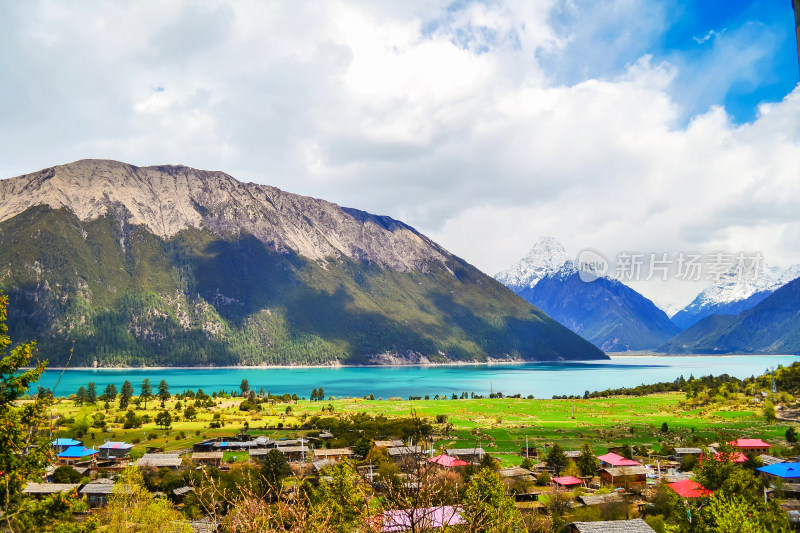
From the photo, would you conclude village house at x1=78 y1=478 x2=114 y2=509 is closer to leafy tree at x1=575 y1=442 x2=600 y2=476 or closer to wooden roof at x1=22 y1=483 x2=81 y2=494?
wooden roof at x1=22 y1=483 x2=81 y2=494

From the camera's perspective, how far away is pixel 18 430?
12938mm

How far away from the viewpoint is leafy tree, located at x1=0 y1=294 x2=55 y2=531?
12695mm

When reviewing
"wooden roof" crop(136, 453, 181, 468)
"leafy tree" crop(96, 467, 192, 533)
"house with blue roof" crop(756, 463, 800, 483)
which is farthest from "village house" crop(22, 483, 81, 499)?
"house with blue roof" crop(756, 463, 800, 483)

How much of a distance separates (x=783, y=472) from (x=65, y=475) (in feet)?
178

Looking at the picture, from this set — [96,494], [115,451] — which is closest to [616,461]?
[96,494]

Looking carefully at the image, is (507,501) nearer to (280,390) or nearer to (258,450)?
(258,450)

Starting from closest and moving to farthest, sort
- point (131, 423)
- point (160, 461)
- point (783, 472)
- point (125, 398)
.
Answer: point (783, 472), point (160, 461), point (131, 423), point (125, 398)

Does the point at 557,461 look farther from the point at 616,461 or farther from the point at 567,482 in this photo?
the point at 567,482

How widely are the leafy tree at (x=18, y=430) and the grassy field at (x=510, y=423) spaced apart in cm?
4607

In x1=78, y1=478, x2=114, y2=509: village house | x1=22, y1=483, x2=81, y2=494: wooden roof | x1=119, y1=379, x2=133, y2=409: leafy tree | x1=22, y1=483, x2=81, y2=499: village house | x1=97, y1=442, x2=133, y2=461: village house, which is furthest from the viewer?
x1=119, y1=379, x2=133, y2=409: leafy tree

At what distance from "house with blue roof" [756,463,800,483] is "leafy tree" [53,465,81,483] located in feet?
174

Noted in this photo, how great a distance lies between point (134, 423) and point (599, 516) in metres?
61.7

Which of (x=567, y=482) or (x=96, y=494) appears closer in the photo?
(x=96, y=494)

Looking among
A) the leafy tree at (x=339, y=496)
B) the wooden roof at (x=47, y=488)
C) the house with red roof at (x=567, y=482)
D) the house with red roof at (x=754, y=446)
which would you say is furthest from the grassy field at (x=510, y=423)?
the leafy tree at (x=339, y=496)
